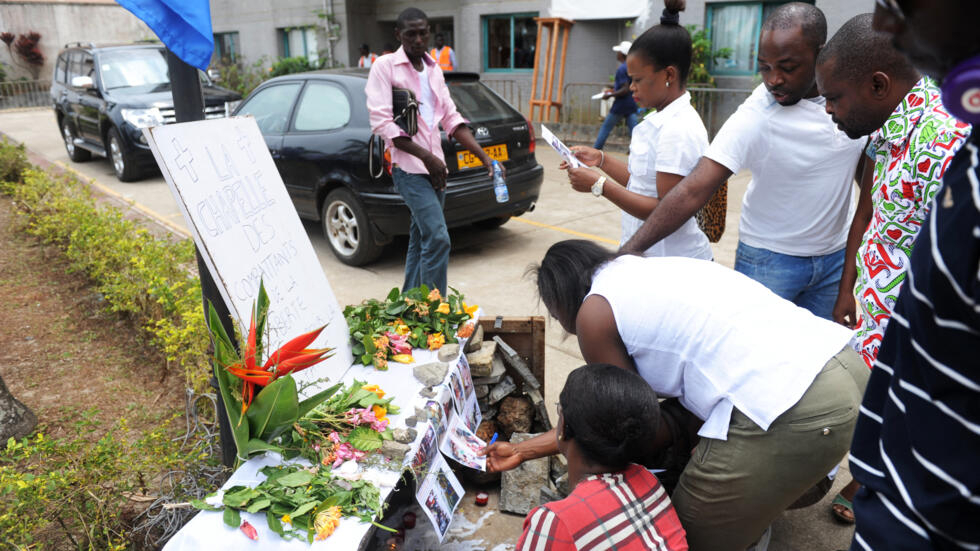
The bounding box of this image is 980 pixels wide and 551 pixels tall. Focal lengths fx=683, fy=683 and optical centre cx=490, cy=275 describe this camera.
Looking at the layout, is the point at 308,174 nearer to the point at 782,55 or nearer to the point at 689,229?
the point at 689,229

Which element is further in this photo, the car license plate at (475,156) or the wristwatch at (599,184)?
the car license plate at (475,156)

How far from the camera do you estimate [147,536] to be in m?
2.37

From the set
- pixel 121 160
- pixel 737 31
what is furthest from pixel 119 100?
pixel 737 31

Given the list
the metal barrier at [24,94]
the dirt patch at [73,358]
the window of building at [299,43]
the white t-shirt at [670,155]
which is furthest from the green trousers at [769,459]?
the metal barrier at [24,94]

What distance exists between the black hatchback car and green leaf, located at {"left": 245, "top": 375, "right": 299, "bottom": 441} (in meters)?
3.48

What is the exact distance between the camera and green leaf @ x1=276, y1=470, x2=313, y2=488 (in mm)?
1950

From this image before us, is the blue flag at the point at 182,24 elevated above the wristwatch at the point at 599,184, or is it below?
above

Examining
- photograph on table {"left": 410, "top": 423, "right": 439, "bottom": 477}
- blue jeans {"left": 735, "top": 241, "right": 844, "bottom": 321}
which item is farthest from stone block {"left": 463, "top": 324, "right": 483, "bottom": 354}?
blue jeans {"left": 735, "top": 241, "right": 844, "bottom": 321}

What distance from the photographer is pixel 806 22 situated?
8.21 feet

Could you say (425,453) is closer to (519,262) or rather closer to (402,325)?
(402,325)

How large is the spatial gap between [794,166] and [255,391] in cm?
215

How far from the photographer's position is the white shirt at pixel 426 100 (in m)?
4.30

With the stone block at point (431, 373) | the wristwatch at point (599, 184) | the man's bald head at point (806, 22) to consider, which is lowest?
the stone block at point (431, 373)

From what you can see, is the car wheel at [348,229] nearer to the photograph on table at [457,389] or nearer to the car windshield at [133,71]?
the photograph on table at [457,389]
